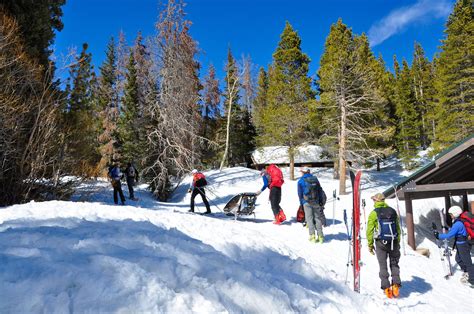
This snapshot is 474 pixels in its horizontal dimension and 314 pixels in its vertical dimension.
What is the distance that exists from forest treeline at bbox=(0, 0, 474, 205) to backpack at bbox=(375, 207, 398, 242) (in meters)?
11.0

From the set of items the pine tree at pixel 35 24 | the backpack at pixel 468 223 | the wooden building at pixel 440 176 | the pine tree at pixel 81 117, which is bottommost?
the backpack at pixel 468 223

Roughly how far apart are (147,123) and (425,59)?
205 ft

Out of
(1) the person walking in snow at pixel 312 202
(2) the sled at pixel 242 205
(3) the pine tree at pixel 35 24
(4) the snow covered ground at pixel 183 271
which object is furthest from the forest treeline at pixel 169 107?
(1) the person walking in snow at pixel 312 202

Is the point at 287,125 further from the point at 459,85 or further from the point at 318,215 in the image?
the point at 459,85

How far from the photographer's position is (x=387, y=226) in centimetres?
596

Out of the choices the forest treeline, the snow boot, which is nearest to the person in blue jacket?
the snow boot

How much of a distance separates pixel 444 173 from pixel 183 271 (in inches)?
452

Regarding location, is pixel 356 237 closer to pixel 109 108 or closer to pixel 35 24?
pixel 35 24

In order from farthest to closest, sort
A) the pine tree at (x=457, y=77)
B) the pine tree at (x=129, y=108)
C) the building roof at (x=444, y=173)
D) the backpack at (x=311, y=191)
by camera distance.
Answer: the pine tree at (x=129, y=108) → the pine tree at (x=457, y=77) → the building roof at (x=444, y=173) → the backpack at (x=311, y=191)

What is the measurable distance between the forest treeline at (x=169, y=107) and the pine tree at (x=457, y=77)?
107 mm

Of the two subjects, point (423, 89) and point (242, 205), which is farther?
point (423, 89)

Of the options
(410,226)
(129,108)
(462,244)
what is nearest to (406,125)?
(410,226)

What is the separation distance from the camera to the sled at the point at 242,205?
11.1 meters

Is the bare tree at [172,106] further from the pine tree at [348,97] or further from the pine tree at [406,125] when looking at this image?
the pine tree at [406,125]
